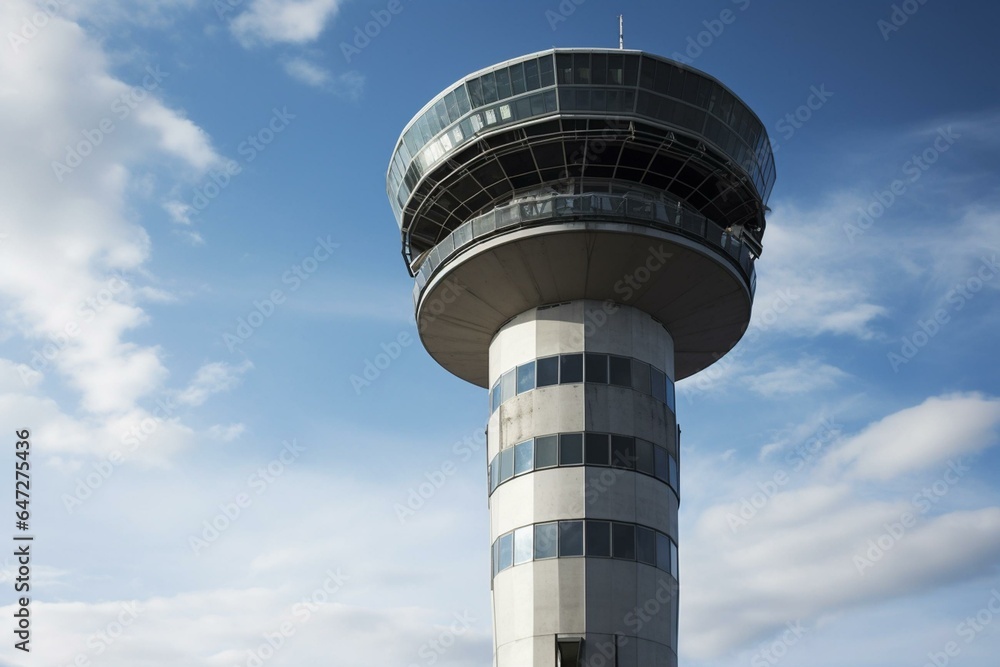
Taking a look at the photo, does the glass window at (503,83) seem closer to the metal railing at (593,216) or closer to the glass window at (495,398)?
the metal railing at (593,216)

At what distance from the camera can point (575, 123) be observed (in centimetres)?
4084

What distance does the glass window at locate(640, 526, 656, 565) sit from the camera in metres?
39.8

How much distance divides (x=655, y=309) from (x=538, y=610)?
12.5 m

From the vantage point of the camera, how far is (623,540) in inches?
1561

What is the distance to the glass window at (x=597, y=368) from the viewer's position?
41.8m

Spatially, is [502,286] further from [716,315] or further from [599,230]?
[716,315]

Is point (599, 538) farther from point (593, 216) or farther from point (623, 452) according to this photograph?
point (593, 216)

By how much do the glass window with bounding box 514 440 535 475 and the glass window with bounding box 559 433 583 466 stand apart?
46.2 inches

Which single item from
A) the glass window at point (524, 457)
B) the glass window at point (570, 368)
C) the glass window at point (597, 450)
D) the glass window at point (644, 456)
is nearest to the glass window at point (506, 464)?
the glass window at point (524, 457)

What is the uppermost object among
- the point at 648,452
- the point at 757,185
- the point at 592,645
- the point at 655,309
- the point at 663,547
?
the point at 757,185

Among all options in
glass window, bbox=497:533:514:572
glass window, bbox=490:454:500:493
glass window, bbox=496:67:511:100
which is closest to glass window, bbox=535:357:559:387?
glass window, bbox=490:454:500:493

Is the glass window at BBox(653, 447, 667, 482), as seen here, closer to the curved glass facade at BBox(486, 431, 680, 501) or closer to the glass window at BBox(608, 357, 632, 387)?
the curved glass facade at BBox(486, 431, 680, 501)

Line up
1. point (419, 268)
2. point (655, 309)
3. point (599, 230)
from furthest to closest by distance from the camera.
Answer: point (419, 268) < point (655, 309) < point (599, 230)

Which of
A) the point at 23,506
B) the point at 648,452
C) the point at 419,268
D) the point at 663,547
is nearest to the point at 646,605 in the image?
the point at 663,547
